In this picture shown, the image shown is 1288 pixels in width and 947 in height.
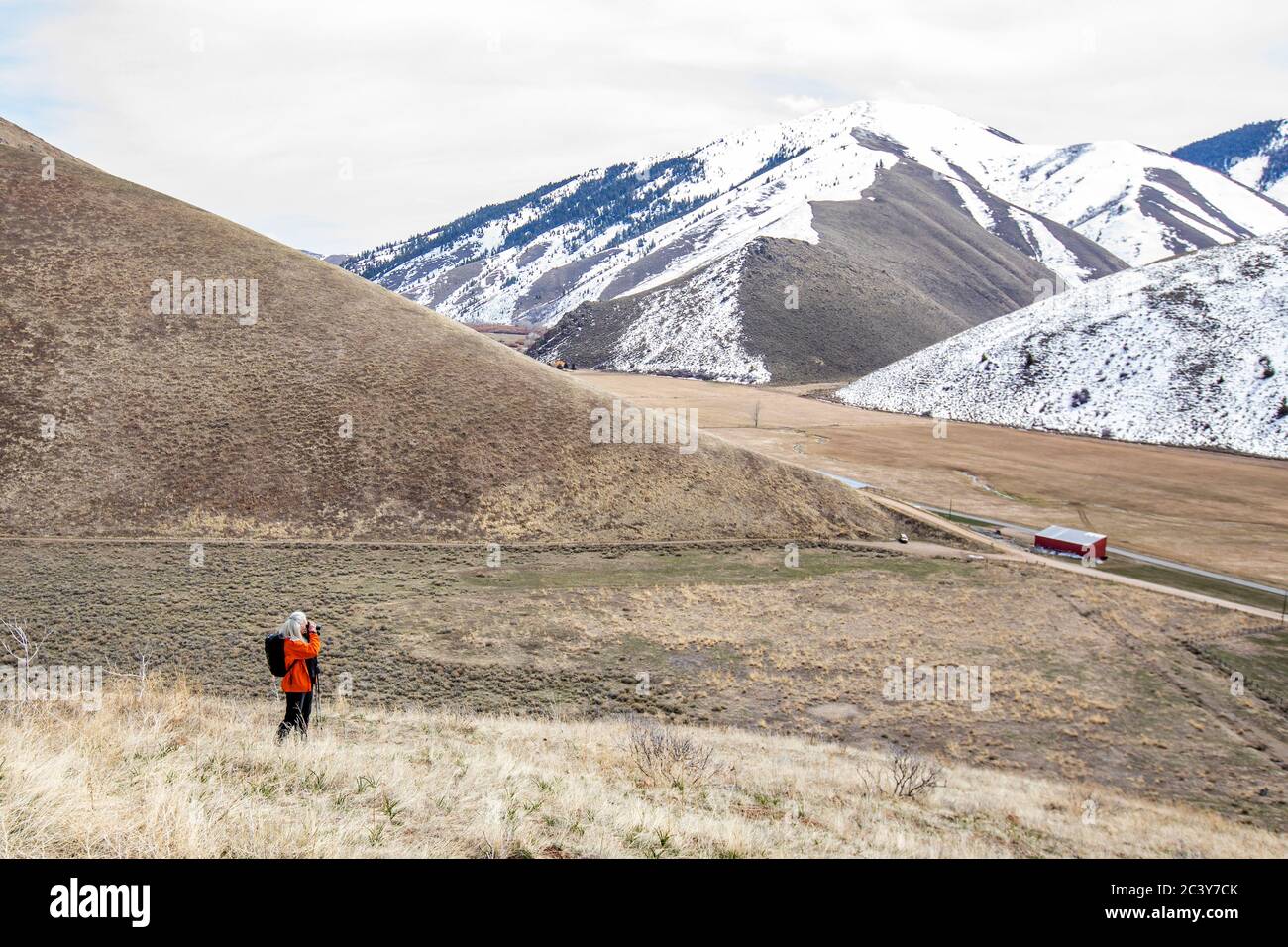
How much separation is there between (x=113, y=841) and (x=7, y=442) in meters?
50.7

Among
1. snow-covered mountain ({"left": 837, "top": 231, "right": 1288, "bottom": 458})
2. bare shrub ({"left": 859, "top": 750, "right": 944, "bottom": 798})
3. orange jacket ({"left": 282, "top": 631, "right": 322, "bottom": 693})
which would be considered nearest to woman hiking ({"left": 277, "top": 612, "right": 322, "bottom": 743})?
orange jacket ({"left": 282, "top": 631, "right": 322, "bottom": 693})

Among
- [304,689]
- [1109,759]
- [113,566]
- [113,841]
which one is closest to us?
[113,841]

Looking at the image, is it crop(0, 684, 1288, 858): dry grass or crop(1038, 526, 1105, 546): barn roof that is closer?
crop(0, 684, 1288, 858): dry grass

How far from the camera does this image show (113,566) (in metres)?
36.9

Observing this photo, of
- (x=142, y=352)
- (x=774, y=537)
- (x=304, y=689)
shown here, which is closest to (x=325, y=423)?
(x=142, y=352)

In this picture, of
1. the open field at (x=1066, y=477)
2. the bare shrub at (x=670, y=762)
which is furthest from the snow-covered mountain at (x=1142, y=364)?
the bare shrub at (x=670, y=762)

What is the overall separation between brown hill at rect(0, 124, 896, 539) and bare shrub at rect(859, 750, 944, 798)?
29875 millimetres
